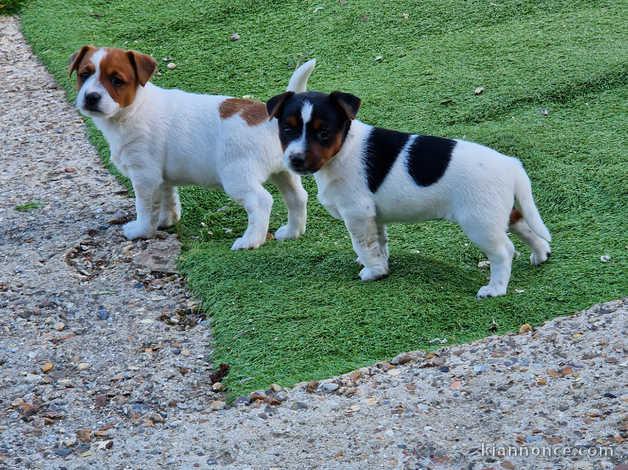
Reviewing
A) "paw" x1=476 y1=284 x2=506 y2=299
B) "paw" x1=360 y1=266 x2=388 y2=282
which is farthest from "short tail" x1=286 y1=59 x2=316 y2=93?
"paw" x1=476 y1=284 x2=506 y2=299

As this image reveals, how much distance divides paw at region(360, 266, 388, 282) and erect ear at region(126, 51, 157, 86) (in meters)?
2.16

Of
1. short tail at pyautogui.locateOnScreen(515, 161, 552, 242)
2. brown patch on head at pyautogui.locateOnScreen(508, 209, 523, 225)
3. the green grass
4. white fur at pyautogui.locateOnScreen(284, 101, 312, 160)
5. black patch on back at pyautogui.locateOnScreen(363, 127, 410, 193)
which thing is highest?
white fur at pyautogui.locateOnScreen(284, 101, 312, 160)

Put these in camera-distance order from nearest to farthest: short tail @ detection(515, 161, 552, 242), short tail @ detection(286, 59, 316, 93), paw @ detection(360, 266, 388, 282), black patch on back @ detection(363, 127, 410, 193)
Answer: short tail @ detection(515, 161, 552, 242) < black patch on back @ detection(363, 127, 410, 193) < paw @ detection(360, 266, 388, 282) < short tail @ detection(286, 59, 316, 93)

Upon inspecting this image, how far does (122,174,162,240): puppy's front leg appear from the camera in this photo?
7449 millimetres

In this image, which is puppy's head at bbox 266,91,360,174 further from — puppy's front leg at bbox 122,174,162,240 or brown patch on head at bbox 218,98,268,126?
puppy's front leg at bbox 122,174,162,240

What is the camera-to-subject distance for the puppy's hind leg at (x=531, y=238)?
6.43 m

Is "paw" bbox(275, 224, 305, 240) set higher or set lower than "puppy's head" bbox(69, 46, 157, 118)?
lower

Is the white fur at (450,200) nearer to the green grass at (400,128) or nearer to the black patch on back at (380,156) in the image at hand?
the black patch on back at (380,156)

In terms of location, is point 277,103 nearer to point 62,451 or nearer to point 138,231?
point 138,231

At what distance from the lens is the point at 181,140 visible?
7395mm

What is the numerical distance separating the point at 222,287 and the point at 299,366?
1.30 m

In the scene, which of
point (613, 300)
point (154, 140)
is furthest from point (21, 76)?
point (613, 300)

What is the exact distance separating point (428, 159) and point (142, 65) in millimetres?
2313

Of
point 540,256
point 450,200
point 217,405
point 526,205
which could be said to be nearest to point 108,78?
point 450,200
